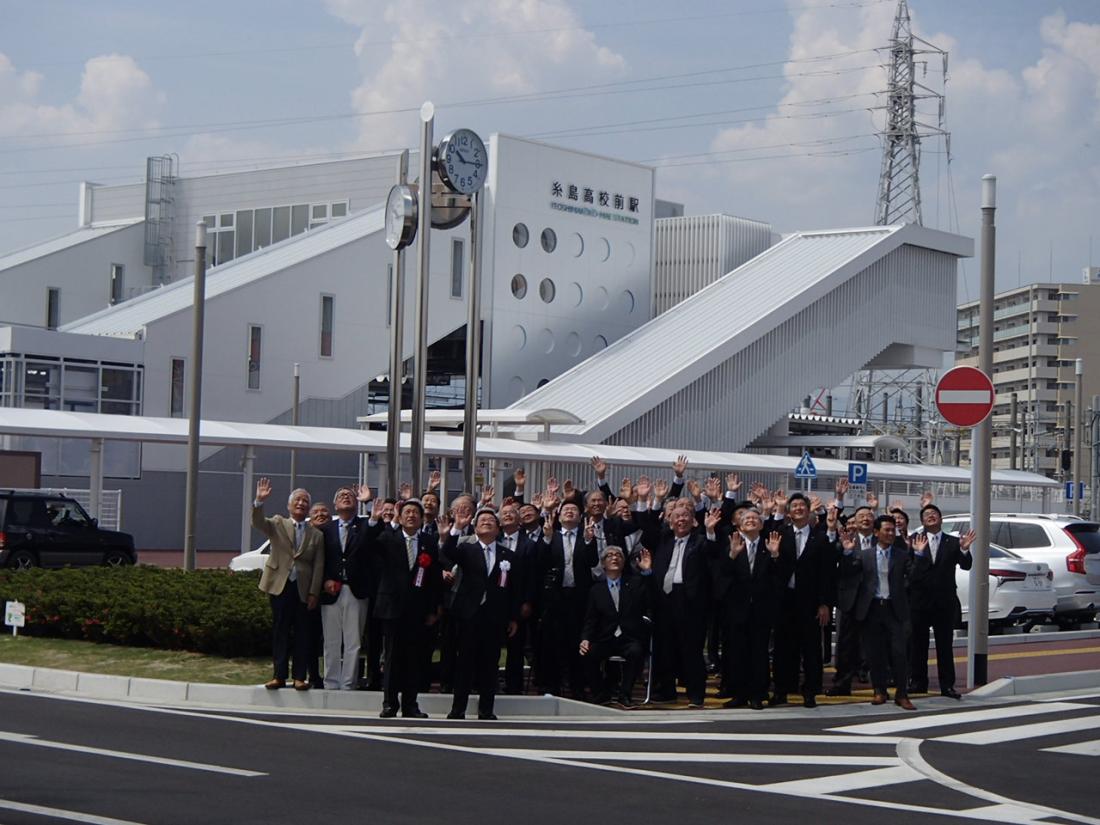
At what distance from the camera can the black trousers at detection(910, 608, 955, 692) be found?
52.3 ft

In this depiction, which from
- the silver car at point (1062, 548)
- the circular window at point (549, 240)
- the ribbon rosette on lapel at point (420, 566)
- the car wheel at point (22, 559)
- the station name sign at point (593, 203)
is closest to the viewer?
the ribbon rosette on lapel at point (420, 566)

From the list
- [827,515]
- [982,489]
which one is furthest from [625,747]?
[982,489]

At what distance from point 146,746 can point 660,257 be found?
5106 centimetres

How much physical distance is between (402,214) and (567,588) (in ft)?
27.1

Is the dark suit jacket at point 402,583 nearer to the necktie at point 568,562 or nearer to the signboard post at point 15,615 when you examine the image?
the necktie at point 568,562

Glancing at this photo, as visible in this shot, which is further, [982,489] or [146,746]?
[982,489]

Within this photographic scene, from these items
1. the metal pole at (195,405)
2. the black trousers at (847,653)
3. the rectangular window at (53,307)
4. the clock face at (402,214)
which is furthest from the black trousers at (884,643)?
the rectangular window at (53,307)

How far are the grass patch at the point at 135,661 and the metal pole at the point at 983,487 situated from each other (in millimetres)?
7351

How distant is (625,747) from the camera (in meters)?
11.9

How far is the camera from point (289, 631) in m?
14.4

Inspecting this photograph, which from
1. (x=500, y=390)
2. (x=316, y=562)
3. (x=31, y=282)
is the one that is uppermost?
(x=31, y=282)

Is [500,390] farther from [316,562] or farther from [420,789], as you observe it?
[420,789]

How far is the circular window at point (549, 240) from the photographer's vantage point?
176 feet

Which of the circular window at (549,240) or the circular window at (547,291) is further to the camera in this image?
the circular window at (547,291)
